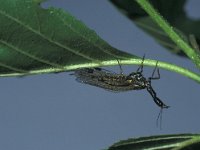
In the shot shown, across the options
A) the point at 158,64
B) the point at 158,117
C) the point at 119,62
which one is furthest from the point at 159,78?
the point at 158,64

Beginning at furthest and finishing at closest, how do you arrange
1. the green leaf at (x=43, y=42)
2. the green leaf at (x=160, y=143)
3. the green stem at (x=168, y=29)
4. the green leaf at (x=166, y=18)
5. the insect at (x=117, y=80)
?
the green leaf at (x=166, y=18), the insect at (x=117, y=80), the green leaf at (x=160, y=143), the green leaf at (x=43, y=42), the green stem at (x=168, y=29)

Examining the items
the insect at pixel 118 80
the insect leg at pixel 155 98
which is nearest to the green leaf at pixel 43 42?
the insect at pixel 118 80

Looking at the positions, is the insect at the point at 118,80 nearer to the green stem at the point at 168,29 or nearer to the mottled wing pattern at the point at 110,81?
the mottled wing pattern at the point at 110,81

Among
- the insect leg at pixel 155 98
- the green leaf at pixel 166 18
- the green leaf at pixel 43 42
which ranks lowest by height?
the insect leg at pixel 155 98

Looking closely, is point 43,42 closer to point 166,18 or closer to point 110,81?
point 110,81

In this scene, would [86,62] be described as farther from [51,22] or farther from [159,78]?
[159,78]

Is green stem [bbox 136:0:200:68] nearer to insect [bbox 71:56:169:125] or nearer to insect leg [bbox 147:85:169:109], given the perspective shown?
insect [bbox 71:56:169:125]

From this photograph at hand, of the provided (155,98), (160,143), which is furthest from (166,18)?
(160,143)
